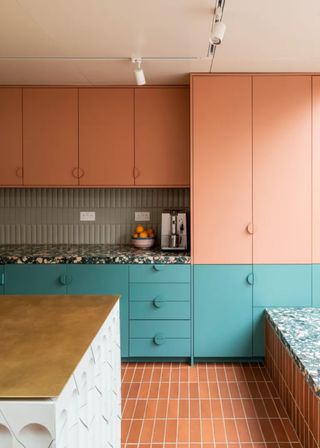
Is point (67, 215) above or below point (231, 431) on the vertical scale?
above

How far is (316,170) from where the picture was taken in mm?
3121

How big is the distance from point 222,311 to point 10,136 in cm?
233

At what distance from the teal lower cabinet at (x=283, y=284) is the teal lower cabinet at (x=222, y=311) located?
0.31ft

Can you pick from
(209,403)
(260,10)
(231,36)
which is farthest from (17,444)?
(231,36)

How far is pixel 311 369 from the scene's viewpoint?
79.3 inches

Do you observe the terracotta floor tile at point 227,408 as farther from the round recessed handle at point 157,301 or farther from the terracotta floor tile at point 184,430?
the round recessed handle at point 157,301

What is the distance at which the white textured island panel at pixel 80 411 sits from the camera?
0.97 m

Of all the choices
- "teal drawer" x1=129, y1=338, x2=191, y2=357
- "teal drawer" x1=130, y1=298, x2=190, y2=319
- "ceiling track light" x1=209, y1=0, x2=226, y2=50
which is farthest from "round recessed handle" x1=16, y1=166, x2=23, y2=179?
"ceiling track light" x1=209, y1=0, x2=226, y2=50

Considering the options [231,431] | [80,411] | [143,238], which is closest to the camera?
[80,411]

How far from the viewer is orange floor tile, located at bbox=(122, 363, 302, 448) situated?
2.21 m

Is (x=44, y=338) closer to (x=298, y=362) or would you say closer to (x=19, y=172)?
(x=298, y=362)

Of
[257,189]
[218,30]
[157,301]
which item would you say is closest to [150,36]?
[218,30]

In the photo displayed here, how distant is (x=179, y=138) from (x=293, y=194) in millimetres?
1062

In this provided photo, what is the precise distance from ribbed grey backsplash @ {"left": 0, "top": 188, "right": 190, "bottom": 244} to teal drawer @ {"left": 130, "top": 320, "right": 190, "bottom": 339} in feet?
2.92
